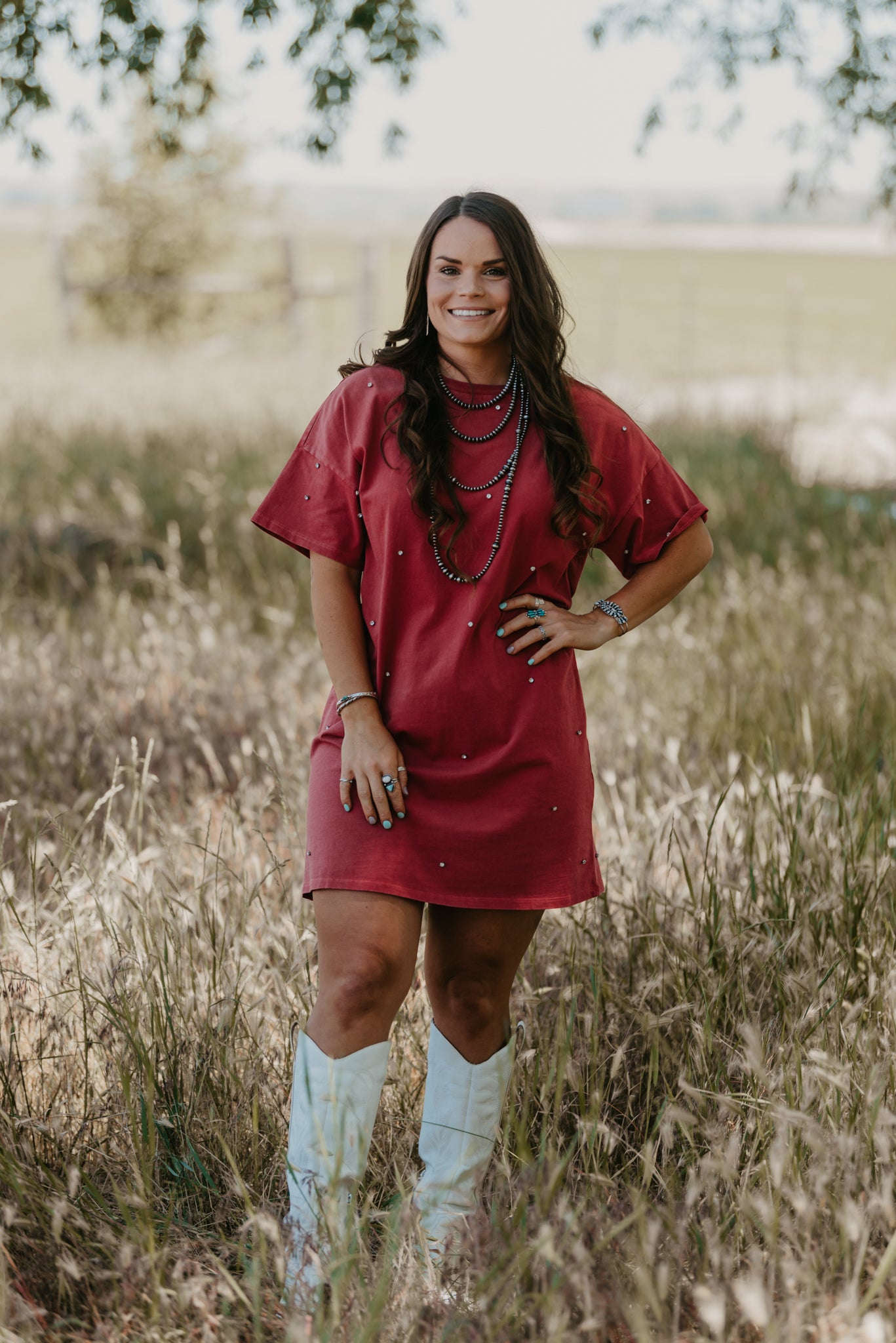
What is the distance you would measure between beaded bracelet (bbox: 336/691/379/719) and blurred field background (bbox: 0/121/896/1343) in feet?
1.29

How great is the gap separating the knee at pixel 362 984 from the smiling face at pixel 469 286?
3.64 feet

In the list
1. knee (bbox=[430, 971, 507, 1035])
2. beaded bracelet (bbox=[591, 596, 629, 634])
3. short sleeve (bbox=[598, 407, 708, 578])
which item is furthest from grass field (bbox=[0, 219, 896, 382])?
knee (bbox=[430, 971, 507, 1035])

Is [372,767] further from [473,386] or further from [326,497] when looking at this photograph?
[473,386]

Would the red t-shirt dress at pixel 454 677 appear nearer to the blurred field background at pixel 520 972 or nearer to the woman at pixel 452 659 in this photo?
the woman at pixel 452 659

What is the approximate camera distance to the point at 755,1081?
2346mm

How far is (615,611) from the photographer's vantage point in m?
2.46

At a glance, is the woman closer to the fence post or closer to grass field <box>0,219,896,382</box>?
grass field <box>0,219,896,382</box>

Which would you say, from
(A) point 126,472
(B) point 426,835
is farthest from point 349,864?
(A) point 126,472

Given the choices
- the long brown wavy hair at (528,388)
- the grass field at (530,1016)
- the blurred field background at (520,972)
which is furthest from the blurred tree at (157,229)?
the long brown wavy hair at (528,388)

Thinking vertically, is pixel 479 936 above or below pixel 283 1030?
above

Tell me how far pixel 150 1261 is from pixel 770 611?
4272 mm

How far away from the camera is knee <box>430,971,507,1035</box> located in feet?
7.57

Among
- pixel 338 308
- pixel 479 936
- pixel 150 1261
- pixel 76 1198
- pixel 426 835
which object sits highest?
pixel 338 308

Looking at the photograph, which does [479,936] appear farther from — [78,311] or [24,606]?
[78,311]
